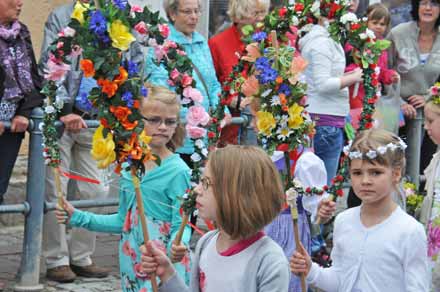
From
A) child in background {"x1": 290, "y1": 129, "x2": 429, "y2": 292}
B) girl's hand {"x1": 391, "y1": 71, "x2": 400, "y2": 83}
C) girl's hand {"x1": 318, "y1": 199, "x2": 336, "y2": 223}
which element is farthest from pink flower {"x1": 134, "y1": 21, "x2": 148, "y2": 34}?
girl's hand {"x1": 391, "y1": 71, "x2": 400, "y2": 83}

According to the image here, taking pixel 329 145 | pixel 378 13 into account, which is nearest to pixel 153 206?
pixel 329 145

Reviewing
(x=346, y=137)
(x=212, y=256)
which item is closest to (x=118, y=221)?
Result: (x=212, y=256)

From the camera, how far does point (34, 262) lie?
290 inches

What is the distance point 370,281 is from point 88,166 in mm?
3151

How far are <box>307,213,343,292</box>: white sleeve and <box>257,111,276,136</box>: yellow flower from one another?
0.57 metres

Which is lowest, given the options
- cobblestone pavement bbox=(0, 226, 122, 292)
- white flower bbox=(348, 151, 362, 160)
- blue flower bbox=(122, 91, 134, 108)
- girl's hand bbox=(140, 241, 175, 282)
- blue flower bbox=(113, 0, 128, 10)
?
cobblestone pavement bbox=(0, 226, 122, 292)

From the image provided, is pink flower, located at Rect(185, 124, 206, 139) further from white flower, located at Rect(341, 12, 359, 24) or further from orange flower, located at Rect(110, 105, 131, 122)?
white flower, located at Rect(341, 12, 359, 24)

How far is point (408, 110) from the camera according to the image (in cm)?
993

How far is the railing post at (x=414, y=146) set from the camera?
32.8 feet

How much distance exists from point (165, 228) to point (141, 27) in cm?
104

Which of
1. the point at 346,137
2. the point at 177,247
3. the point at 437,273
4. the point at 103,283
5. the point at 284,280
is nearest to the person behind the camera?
the point at 284,280

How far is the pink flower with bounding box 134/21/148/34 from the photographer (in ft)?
16.4

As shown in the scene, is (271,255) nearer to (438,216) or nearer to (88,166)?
(438,216)

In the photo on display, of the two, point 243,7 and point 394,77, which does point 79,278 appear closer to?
point 243,7
